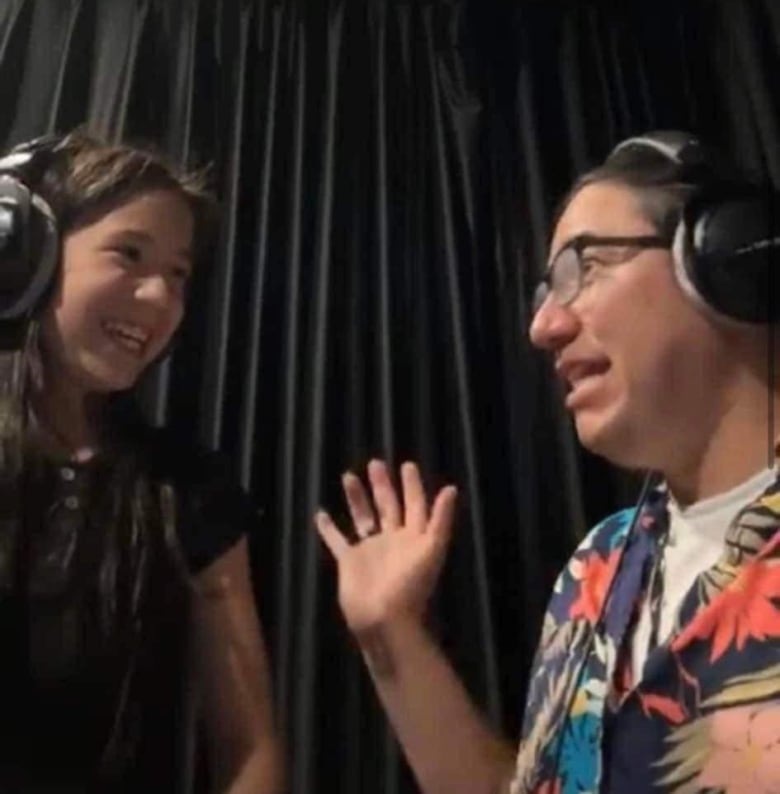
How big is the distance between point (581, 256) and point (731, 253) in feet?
0.52

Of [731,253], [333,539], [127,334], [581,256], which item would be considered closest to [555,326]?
[581,256]

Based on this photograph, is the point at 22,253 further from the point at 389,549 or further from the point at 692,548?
the point at 692,548

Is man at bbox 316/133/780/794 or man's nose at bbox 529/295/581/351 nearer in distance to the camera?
man at bbox 316/133/780/794

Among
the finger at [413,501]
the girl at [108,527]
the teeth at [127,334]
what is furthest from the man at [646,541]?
the teeth at [127,334]

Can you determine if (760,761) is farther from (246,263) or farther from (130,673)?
(246,263)

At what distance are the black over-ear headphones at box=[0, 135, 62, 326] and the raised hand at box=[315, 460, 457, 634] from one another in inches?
13.5

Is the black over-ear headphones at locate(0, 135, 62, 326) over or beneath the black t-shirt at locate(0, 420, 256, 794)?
over

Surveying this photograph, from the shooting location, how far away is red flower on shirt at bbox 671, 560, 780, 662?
3.39 feet

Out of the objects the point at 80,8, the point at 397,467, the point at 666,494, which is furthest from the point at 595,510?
the point at 80,8

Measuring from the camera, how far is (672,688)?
1.05 metres

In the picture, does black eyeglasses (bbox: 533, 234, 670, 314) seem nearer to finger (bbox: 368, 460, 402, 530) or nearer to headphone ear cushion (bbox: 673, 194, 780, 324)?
headphone ear cushion (bbox: 673, 194, 780, 324)

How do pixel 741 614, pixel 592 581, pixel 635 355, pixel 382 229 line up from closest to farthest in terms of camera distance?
pixel 741 614 < pixel 635 355 < pixel 592 581 < pixel 382 229

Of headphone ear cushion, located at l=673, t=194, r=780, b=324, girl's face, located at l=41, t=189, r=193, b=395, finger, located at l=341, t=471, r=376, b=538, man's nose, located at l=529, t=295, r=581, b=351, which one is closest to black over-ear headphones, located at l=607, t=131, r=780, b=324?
headphone ear cushion, located at l=673, t=194, r=780, b=324

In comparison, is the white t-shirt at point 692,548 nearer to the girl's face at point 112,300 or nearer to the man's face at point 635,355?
the man's face at point 635,355
